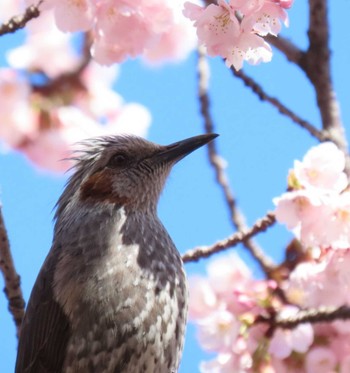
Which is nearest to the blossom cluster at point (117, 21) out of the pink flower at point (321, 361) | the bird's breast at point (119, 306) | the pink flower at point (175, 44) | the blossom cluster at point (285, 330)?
the pink flower at point (175, 44)

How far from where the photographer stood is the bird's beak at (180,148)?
2969 millimetres

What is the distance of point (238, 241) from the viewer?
2.90 metres

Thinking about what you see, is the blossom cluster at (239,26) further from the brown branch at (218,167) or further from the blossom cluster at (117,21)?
the brown branch at (218,167)

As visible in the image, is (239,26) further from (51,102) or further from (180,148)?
(51,102)

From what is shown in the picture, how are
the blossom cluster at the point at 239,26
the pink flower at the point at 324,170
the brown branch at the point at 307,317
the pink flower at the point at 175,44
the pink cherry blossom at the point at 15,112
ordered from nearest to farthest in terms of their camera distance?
the blossom cluster at the point at 239,26 < the brown branch at the point at 307,317 < the pink flower at the point at 324,170 < the pink cherry blossom at the point at 15,112 < the pink flower at the point at 175,44

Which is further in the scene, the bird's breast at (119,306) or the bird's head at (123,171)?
the bird's head at (123,171)

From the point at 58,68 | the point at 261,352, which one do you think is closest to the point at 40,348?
the point at 261,352

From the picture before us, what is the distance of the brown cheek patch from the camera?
3.06 m

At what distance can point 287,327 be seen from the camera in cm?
262

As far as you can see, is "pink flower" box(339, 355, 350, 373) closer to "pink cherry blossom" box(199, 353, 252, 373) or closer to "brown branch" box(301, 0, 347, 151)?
"pink cherry blossom" box(199, 353, 252, 373)

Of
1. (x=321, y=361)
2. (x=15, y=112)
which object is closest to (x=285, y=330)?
(x=321, y=361)

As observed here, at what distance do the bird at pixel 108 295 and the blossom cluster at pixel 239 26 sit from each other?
56 cm

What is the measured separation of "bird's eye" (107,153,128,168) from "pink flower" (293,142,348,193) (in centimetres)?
78

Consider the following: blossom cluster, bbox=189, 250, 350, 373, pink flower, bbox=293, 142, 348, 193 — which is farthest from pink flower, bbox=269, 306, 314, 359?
pink flower, bbox=293, 142, 348, 193
